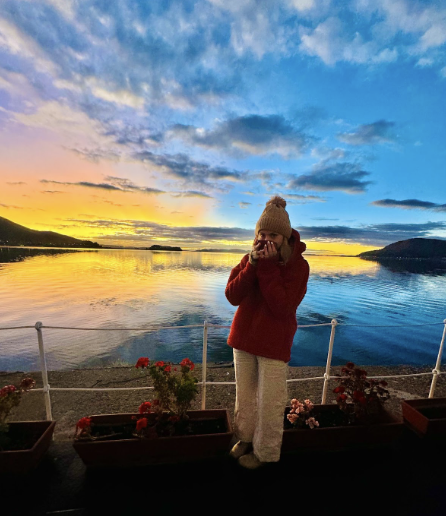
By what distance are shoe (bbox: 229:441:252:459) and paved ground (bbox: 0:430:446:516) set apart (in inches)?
2.1

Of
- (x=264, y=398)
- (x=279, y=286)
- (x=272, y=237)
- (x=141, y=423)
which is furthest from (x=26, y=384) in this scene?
(x=272, y=237)

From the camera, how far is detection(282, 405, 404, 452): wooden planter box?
2.48 meters

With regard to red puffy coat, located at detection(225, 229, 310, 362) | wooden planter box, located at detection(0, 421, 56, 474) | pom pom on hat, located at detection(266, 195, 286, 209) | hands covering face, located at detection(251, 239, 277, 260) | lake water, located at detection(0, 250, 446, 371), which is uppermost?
pom pom on hat, located at detection(266, 195, 286, 209)

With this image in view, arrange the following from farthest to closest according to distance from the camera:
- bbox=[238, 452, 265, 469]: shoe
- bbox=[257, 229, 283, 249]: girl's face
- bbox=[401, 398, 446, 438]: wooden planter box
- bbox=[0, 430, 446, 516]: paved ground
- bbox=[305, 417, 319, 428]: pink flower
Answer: bbox=[401, 398, 446, 438]: wooden planter box → bbox=[305, 417, 319, 428]: pink flower → bbox=[238, 452, 265, 469]: shoe → bbox=[257, 229, 283, 249]: girl's face → bbox=[0, 430, 446, 516]: paved ground

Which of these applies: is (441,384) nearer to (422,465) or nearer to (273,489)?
(422,465)

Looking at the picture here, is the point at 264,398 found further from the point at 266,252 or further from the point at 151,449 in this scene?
the point at 266,252

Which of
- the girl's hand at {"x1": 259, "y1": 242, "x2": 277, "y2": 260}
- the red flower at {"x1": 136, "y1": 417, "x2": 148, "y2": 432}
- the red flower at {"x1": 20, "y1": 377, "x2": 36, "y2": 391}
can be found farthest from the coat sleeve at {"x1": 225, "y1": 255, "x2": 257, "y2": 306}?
the red flower at {"x1": 20, "y1": 377, "x2": 36, "y2": 391}

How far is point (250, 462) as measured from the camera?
7.57ft

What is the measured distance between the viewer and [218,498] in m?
2.03

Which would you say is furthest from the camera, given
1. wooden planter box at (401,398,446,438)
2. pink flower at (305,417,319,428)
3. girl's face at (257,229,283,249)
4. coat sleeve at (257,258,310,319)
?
wooden planter box at (401,398,446,438)

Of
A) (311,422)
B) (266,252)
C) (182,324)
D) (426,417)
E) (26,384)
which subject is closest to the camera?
(266,252)

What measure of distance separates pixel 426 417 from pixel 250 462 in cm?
184

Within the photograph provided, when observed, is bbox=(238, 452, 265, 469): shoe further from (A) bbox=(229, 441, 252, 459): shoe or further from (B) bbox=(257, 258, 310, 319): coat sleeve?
(B) bbox=(257, 258, 310, 319): coat sleeve

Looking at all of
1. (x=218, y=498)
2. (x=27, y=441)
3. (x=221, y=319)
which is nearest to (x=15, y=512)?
(x=27, y=441)
